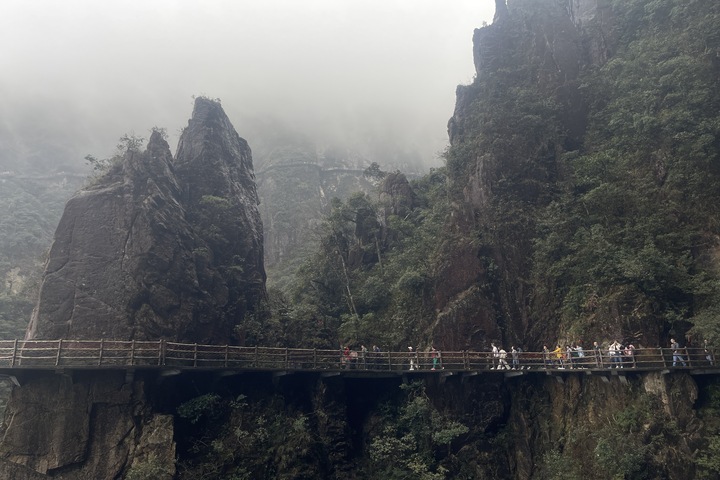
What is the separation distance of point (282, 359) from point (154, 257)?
374 inches

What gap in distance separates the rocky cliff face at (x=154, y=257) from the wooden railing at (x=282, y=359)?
5.50ft

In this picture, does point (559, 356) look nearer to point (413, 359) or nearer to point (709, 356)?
point (709, 356)

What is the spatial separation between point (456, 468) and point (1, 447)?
22337 millimetres

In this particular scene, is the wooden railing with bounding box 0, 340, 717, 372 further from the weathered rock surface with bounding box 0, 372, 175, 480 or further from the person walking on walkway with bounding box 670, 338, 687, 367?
the weathered rock surface with bounding box 0, 372, 175, 480

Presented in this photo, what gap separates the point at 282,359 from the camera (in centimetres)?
2819

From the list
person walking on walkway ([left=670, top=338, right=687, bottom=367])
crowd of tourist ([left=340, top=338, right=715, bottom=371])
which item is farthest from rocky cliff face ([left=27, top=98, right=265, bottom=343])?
person walking on walkway ([left=670, top=338, right=687, bottom=367])

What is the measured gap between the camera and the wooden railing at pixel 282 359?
21453 millimetres

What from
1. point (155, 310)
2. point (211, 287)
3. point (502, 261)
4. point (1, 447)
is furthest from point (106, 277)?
point (502, 261)

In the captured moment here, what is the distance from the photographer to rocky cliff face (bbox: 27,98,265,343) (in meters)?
25.6

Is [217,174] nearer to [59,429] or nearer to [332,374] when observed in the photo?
[332,374]

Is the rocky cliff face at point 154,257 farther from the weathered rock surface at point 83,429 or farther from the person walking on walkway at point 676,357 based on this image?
the person walking on walkway at point 676,357

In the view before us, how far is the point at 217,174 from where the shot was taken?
37.2m

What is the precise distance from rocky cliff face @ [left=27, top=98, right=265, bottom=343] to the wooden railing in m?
1.68

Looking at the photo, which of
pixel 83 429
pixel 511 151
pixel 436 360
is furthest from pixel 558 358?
→ pixel 83 429
